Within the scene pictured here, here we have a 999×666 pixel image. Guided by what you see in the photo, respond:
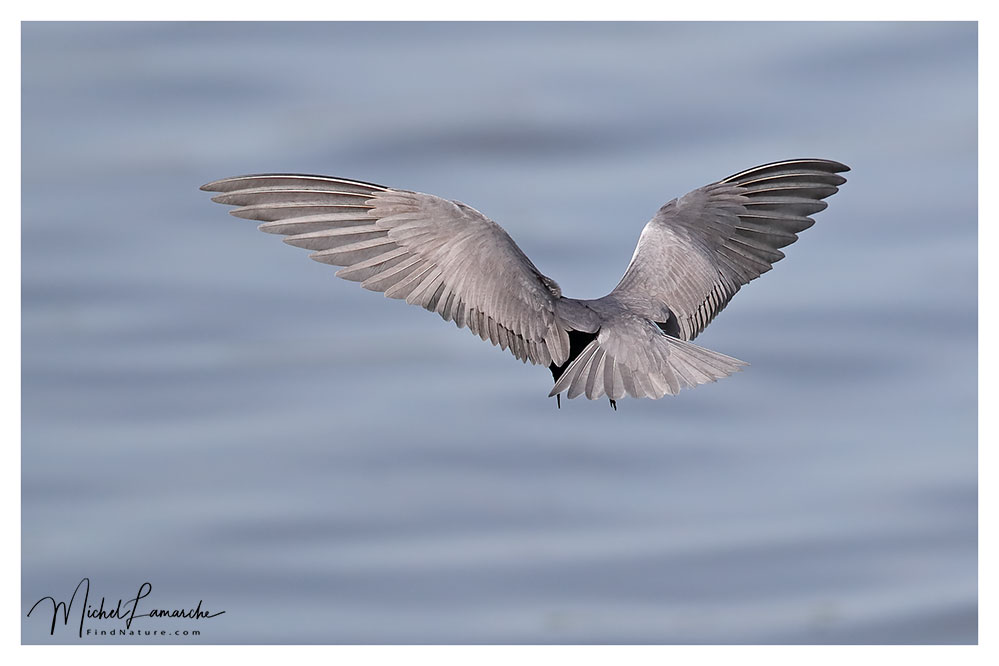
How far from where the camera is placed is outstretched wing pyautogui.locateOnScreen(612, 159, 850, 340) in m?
4.64

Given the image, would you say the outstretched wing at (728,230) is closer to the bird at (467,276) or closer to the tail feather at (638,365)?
the bird at (467,276)

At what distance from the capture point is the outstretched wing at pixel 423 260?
4.17m

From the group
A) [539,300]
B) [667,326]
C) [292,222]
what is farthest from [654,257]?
[292,222]

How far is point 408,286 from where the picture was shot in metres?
4.18

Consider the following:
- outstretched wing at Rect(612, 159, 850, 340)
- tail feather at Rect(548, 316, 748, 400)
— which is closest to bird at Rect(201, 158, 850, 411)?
tail feather at Rect(548, 316, 748, 400)

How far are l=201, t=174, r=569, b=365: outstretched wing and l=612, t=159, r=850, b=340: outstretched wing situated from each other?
Result: 56 cm

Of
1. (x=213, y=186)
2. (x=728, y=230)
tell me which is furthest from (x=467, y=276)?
(x=728, y=230)

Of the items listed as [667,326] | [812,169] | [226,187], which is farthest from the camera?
[812,169]

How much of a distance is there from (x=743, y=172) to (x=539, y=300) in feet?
3.88

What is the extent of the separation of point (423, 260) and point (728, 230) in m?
1.27

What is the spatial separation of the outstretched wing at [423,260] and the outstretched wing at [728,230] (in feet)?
1.84

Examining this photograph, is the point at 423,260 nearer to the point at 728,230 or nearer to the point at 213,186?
the point at 213,186

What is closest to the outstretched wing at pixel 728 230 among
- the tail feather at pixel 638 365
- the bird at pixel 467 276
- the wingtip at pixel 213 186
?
the bird at pixel 467 276

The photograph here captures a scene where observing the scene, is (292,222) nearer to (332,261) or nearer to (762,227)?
(332,261)
